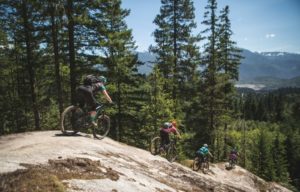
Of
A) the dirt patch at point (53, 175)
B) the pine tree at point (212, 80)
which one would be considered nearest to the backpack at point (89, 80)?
the dirt patch at point (53, 175)

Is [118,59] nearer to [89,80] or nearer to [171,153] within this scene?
[171,153]

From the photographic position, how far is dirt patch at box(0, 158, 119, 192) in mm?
7062

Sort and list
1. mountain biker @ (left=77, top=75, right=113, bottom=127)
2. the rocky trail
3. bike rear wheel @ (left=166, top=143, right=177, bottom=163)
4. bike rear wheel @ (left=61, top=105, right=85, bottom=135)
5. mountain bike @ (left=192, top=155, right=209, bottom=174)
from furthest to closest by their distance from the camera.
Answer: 1. mountain bike @ (left=192, top=155, right=209, bottom=174)
2. bike rear wheel @ (left=166, top=143, right=177, bottom=163)
3. bike rear wheel @ (left=61, top=105, right=85, bottom=135)
4. mountain biker @ (left=77, top=75, right=113, bottom=127)
5. the rocky trail

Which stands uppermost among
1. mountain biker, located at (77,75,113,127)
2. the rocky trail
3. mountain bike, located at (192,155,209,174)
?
mountain biker, located at (77,75,113,127)

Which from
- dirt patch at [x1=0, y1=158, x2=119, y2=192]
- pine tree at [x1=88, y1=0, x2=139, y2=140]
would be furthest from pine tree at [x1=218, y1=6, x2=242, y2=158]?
dirt patch at [x1=0, y1=158, x2=119, y2=192]

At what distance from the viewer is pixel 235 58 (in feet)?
143

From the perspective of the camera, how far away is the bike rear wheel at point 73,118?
1231cm

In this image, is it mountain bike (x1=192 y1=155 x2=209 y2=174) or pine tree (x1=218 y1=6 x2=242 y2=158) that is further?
pine tree (x1=218 y1=6 x2=242 y2=158)

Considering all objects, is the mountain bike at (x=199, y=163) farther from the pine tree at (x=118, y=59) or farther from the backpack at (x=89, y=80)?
the backpack at (x=89, y=80)

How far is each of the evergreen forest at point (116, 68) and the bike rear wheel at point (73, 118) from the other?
26.7 ft

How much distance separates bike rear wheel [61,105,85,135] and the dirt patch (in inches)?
120

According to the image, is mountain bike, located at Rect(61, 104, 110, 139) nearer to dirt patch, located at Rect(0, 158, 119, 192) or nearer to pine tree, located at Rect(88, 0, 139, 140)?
dirt patch, located at Rect(0, 158, 119, 192)

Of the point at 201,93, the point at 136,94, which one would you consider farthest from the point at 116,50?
the point at 201,93

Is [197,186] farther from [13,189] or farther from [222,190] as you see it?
[13,189]
